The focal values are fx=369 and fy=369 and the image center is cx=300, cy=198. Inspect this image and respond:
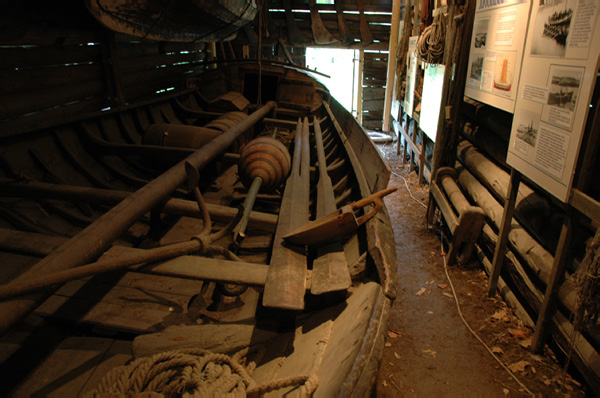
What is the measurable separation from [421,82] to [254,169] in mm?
4505

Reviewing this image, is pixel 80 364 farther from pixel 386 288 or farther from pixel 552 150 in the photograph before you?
pixel 552 150

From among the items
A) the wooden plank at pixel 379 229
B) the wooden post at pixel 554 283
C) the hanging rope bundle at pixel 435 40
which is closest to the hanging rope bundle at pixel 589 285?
the wooden post at pixel 554 283

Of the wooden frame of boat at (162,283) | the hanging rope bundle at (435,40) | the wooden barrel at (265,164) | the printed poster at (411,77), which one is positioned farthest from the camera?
the printed poster at (411,77)

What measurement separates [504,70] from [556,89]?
108 cm

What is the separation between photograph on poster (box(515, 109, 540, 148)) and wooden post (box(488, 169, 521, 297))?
367mm

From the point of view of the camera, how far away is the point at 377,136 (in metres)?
11.1

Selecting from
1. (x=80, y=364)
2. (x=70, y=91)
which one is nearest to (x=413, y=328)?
(x=80, y=364)

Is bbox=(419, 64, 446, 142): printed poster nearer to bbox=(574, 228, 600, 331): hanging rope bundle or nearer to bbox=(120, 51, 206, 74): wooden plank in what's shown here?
bbox=(574, 228, 600, 331): hanging rope bundle

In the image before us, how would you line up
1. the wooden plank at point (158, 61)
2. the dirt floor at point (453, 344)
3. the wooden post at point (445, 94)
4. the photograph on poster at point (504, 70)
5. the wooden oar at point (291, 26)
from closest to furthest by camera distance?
the dirt floor at point (453, 344), the photograph on poster at point (504, 70), the wooden post at point (445, 94), the wooden plank at point (158, 61), the wooden oar at point (291, 26)

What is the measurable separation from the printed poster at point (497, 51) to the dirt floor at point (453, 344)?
1925 millimetres

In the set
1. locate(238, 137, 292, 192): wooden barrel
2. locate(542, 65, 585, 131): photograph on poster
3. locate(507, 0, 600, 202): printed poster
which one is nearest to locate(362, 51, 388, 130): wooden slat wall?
locate(238, 137, 292, 192): wooden barrel

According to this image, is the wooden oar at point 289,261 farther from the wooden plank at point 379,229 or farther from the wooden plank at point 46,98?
the wooden plank at point 46,98

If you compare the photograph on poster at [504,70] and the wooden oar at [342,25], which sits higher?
the wooden oar at [342,25]

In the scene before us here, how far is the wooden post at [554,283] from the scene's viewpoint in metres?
2.43
